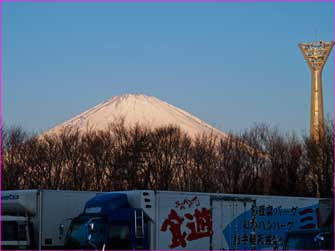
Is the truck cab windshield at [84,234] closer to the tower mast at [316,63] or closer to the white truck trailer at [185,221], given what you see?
the white truck trailer at [185,221]

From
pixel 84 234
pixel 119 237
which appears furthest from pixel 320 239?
pixel 84 234

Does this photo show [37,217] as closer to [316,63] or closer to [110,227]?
[110,227]

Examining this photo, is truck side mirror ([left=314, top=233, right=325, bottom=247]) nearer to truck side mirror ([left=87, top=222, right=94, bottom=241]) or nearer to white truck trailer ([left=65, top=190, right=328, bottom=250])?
white truck trailer ([left=65, top=190, right=328, bottom=250])

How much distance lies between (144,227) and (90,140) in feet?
135

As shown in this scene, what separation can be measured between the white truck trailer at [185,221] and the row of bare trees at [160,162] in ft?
99.2

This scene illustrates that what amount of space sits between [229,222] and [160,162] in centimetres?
3792

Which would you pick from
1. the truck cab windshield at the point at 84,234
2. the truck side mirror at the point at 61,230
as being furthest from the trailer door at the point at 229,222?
the truck side mirror at the point at 61,230

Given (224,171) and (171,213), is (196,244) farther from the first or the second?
(224,171)

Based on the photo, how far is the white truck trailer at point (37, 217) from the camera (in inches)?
792

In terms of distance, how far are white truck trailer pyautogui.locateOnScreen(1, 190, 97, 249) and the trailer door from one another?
453 cm

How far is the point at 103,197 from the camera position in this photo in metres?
20.3

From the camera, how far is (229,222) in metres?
22.1

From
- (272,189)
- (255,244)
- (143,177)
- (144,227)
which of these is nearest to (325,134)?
(272,189)

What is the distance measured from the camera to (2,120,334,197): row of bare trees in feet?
182
